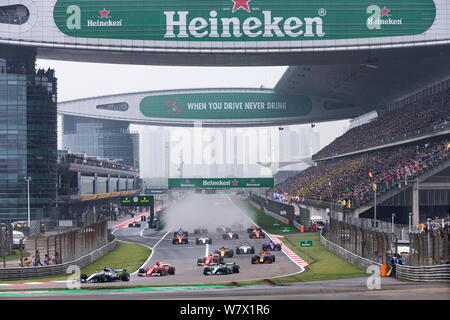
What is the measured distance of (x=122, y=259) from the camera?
123 feet

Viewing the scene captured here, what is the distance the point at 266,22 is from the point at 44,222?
3153cm

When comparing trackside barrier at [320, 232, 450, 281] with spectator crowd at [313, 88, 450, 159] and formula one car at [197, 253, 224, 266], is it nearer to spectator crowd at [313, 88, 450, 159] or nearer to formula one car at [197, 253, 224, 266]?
formula one car at [197, 253, 224, 266]

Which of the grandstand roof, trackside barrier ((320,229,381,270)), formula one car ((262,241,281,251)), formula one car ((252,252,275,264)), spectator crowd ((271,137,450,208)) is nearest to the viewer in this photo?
trackside barrier ((320,229,381,270))

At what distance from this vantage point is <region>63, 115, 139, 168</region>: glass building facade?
12350cm

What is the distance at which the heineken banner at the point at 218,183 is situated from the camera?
201ft

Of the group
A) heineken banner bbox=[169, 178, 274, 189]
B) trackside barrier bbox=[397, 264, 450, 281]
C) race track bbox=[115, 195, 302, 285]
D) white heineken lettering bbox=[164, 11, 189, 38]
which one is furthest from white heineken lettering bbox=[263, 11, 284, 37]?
trackside barrier bbox=[397, 264, 450, 281]

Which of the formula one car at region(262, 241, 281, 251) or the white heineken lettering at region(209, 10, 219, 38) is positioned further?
the white heineken lettering at region(209, 10, 219, 38)

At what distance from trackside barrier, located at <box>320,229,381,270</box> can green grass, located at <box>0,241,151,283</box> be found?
42.3 ft

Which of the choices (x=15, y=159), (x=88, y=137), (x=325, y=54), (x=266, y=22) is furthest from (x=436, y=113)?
(x=88, y=137)

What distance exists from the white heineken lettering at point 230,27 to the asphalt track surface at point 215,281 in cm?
2145

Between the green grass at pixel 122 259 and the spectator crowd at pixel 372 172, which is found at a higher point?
the spectator crowd at pixel 372 172

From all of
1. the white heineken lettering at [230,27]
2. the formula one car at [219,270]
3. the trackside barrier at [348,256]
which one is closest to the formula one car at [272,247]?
the trackside barrier at [348,256]

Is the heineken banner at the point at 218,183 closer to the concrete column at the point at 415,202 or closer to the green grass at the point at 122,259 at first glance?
the green grass at the point at 122,259

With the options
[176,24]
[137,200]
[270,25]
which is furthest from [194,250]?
[270,25]
